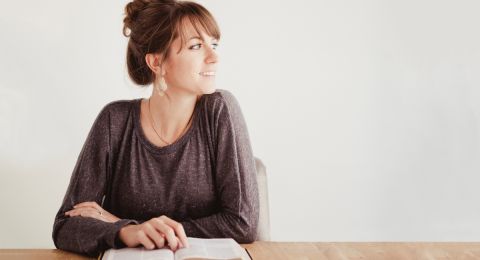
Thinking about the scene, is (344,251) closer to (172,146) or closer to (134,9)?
(172,146)

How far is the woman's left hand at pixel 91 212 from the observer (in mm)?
1918

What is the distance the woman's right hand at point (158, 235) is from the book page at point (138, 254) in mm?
18

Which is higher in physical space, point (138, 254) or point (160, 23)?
point (160, 23)

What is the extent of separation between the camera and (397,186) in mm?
3654

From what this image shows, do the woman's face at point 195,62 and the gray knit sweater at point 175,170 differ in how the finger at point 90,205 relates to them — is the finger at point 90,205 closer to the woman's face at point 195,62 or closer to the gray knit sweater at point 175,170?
the gray knit sweater at point 175,170

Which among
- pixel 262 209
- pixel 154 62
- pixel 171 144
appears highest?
pixel 154 62

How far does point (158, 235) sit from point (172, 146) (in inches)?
19.6

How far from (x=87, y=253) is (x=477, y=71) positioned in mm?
2559

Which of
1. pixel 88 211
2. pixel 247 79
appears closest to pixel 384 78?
pixel 247 79

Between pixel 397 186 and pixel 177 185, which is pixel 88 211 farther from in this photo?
pixel 397 186

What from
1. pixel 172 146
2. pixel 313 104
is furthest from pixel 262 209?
pixel 313 104

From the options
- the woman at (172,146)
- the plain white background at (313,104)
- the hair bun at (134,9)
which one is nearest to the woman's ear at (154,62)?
the woman at (172,146)

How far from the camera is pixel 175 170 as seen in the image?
2041 millimetres

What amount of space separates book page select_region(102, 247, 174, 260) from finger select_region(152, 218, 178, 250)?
0.06ft
